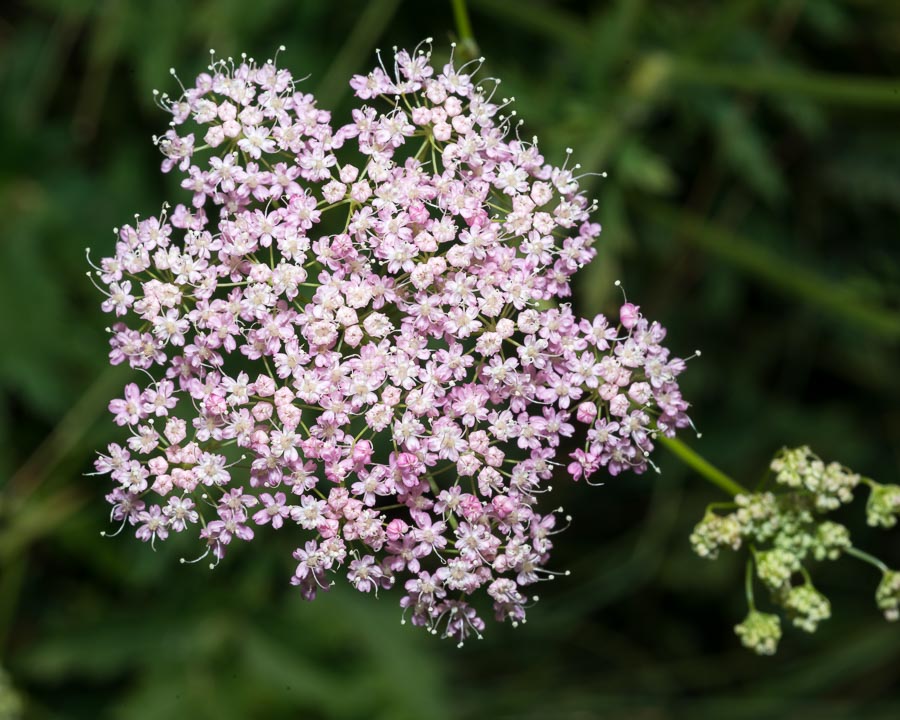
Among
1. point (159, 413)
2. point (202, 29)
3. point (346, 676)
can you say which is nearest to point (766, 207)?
point (202, 29)

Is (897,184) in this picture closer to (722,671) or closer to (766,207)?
(766,207)

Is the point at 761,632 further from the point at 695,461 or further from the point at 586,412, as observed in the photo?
the point at 586,412

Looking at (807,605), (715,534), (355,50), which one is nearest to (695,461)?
(715,534)

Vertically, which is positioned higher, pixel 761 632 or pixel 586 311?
pixel 586 311

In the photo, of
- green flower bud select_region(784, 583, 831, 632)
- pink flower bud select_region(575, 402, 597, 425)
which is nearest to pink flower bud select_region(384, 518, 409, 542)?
pink flower bud select_region(575, 402, 597, 425)

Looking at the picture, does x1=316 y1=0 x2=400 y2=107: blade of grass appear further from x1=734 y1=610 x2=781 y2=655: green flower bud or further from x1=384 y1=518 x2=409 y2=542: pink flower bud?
x1=734 y1=610 x2=781 y2=655: green flower bud
